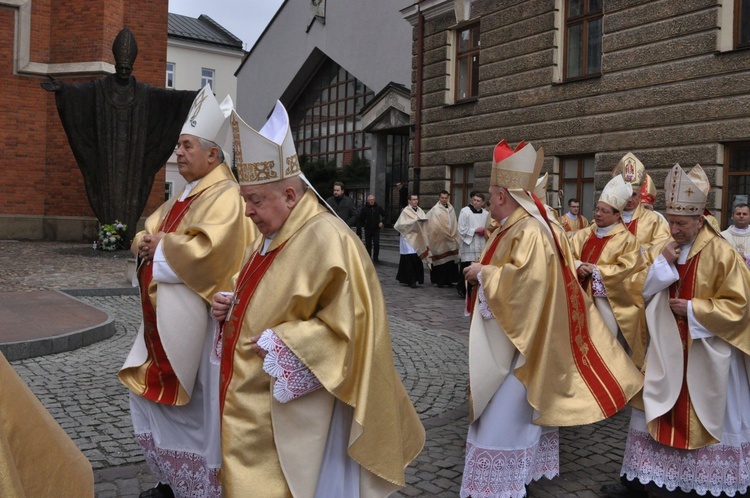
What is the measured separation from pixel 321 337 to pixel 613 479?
2704 mm

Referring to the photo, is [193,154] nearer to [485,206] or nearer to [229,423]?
[229,423]

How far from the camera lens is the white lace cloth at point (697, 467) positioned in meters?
4.02

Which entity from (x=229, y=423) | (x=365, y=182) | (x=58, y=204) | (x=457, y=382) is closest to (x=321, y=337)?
(x=229, y=423)

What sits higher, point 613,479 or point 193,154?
point 193,154

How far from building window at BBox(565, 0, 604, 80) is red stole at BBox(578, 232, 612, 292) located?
9.66 m

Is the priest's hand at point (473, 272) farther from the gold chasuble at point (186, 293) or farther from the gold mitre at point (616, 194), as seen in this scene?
the gold mitre at point (616, 194)

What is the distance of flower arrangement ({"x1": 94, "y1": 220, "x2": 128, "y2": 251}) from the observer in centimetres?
1466

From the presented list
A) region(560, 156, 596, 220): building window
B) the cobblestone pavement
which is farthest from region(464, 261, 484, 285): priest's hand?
region(560, 156, 596, 220): building window

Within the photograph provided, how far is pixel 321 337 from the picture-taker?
264cm

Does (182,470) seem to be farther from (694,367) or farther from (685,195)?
(685,195)

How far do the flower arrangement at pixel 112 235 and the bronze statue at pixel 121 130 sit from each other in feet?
0.52

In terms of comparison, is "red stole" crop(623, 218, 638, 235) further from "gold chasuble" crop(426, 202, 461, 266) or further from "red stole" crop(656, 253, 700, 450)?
"gold chasuble" crop(426, 202, 461, 266)

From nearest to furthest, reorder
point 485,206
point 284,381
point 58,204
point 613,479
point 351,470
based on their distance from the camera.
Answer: point 284,381 → point 351,470 → point 613,479 → point 485,206 → point 58,204

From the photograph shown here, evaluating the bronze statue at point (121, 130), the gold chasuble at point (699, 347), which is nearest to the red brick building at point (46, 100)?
the bronze statue at point (121, 130)
